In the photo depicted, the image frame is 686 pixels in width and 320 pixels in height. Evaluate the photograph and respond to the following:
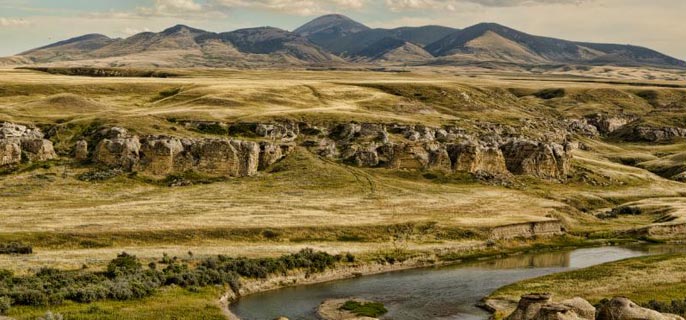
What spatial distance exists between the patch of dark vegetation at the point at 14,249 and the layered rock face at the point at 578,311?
187 ft

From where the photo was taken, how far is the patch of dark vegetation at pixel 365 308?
70.1 metres

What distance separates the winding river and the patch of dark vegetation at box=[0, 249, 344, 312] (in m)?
3.90

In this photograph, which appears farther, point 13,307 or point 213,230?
point 213,230

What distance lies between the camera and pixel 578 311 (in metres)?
53.7

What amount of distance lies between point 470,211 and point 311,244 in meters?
35.6

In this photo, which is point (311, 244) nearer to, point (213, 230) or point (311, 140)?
point (213, 230)

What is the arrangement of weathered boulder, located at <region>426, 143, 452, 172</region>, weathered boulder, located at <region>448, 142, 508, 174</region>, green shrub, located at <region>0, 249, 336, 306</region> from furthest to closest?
weathered boulder, located at <region>448, 142, 508, 174</region> → weathered boulder, located at <region>426, 143, 452, 172</region> → green shrub, located at <region>0, 249, 336, 306</region>

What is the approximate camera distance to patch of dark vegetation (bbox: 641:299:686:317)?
209 ft

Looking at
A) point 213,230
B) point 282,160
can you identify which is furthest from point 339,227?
point 282,160

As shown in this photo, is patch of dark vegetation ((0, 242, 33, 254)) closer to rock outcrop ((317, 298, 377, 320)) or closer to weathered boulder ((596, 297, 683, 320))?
rock outcrop ((317, 298, 377, 320))

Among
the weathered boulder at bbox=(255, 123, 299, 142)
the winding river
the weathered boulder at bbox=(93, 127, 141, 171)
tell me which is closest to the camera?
the winding river

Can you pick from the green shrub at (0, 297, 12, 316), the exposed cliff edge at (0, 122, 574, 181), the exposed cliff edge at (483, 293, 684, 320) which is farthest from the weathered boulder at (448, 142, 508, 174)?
the green shrub at (0, 297, 12, 316)

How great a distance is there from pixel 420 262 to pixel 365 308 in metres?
27.2

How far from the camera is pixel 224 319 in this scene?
6631 centimetres
